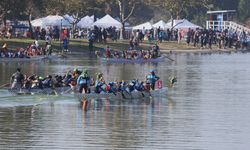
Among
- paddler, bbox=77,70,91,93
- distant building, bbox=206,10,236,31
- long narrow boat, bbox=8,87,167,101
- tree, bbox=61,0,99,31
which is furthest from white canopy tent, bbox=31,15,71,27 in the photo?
A: paddler, bbox=77,70,91,93

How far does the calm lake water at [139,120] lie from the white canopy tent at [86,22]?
51166 millimetres

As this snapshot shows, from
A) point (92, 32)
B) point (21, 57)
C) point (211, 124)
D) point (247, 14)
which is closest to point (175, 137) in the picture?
point (211, 124)

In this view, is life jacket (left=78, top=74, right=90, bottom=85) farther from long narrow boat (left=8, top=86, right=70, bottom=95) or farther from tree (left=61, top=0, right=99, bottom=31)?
tree (left=61, top=0, right=99, bottom=31)

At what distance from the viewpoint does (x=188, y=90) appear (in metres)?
58.3

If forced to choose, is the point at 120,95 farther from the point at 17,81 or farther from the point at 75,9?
the point at 75,9

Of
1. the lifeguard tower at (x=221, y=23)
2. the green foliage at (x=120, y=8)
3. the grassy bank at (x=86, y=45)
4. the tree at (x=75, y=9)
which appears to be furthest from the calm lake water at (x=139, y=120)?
the lifeguard tower at (x=221, y=23)

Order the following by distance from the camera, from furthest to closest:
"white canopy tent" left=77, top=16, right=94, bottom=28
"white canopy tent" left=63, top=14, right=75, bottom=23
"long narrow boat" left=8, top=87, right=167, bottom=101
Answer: "white canopy tent" left=77, top=16, right=94, bottom=28 < "white canopy tent" left=63, top=14, right=75, bottom=23 < "long narrow boat" left=8, top=87, right=167, bottom=101

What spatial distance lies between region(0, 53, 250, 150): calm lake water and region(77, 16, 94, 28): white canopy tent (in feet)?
168

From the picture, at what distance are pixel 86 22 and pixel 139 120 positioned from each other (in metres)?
76.1

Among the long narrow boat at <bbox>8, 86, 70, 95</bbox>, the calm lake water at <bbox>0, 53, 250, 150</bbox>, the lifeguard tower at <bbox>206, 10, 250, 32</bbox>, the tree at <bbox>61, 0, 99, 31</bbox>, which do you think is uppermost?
the tree at <bbox>61, 0, 99, 31</bbox>

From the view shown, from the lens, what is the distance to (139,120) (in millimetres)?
42062

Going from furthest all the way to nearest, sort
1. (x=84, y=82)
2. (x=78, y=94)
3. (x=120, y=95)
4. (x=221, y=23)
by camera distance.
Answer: (x=221, y=23) → (x=120, y=95) → (x=78, y=94) → (x=84, y=82)

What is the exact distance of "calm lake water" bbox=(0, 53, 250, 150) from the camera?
115 feet

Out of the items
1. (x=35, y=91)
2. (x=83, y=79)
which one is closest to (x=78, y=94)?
(x=83, y=79)
